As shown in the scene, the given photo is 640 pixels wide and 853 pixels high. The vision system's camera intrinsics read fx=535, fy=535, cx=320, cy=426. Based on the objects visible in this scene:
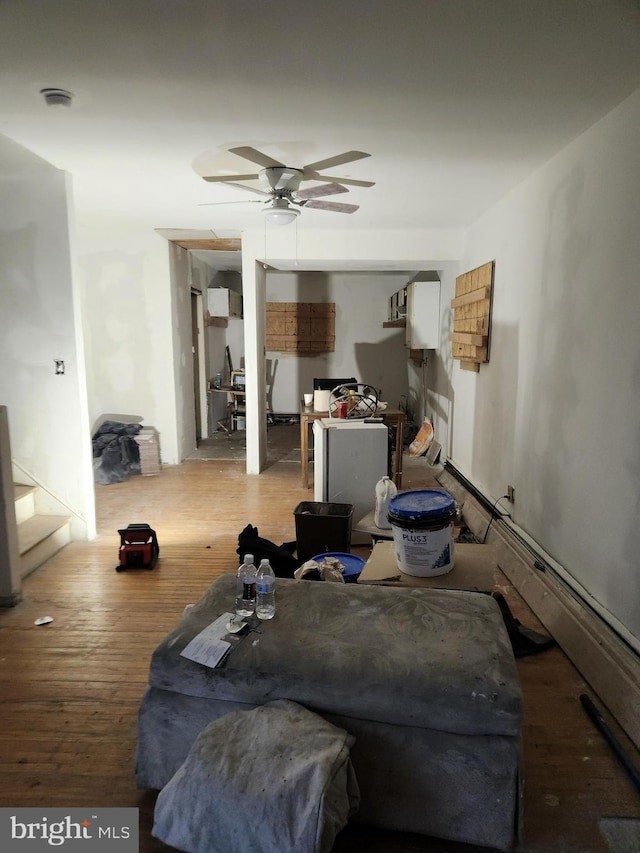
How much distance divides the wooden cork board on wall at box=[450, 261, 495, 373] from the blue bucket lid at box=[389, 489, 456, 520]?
2.20 metres

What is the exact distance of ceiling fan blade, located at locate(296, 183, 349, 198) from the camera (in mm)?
3223

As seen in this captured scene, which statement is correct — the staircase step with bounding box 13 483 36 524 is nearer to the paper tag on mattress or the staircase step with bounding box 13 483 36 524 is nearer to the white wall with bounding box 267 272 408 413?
the paper tag on mattress

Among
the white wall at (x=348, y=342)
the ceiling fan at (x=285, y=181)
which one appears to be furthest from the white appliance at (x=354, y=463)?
Result: the white wall at (x=348, y=342)

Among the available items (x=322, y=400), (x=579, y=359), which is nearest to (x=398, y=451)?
(x=322, y=400)

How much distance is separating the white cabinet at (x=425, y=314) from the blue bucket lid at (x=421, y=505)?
3.98m

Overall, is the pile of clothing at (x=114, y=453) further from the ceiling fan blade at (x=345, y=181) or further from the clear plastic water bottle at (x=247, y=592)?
the clear plastic water bottle at (x=247, y=592)

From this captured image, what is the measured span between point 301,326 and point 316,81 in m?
6.46

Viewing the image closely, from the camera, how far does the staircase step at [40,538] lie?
338 cm

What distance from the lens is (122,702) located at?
2.18 m

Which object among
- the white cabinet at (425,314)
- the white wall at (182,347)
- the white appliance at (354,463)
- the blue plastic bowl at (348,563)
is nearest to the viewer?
the blue plastic bowl at (348,563)

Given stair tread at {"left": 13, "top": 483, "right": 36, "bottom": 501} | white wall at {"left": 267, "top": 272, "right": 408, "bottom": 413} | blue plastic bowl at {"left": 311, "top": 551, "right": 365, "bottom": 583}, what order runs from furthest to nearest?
white wall at {"left": 267, "top": 272, "right": 408, "bottom": 413}, stair tread at {"left": 13, "top": 483, "right": 36, "bottom": 501}, blue plastic bowl at {"left": 311, "top": 551, "right": 365, "bottom": 583}

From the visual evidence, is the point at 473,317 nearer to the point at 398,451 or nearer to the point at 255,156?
the point at 398,451

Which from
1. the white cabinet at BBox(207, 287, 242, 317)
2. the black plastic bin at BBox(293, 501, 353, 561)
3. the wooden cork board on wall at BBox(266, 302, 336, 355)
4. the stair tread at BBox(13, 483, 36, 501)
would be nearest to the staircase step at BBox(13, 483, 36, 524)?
the stair tread at BBox(13, 483, 36, 501)

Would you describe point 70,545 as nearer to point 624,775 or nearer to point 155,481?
point 155,481
